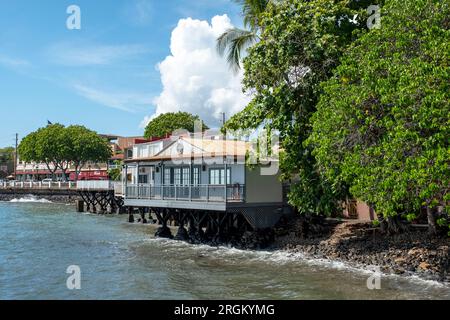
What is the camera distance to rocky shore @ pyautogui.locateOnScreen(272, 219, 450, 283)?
59.6ft

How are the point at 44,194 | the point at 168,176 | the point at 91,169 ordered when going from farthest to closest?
the point at 91,169, the point at 44,194, the point at 168,176

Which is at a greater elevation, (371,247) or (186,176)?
(186,176)

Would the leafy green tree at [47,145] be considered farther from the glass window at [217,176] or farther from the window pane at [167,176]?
the glass window at [217,176]

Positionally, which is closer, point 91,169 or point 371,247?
point 371,247

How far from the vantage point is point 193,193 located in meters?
26.1

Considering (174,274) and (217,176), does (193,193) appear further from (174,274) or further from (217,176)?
(174,274)

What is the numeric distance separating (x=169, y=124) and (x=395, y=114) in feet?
176

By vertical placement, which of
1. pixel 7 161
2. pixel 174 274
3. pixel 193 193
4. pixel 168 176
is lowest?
pixel 174 274

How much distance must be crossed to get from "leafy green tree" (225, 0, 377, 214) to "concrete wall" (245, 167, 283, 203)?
226 cm

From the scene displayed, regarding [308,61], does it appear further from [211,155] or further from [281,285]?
[281,285]

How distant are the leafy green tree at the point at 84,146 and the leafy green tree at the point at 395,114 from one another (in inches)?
2517

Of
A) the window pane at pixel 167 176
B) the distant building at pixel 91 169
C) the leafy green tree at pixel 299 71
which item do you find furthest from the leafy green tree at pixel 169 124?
the leafy green tree at pixel 299 71

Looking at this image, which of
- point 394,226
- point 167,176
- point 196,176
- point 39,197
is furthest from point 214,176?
point 39,197
